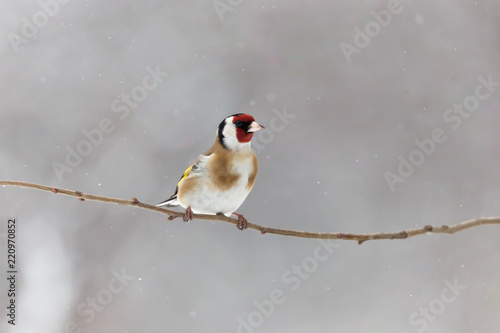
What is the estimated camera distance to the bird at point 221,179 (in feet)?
3.34

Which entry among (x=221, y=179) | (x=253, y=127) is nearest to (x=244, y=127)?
(x=253, y=127)

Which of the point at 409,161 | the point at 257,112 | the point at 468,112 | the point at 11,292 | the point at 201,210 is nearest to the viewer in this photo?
the point at 201,210

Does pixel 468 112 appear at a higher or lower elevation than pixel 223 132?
lower

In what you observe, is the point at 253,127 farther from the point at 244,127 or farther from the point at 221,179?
the point at 221,179

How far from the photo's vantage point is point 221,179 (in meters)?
1.05

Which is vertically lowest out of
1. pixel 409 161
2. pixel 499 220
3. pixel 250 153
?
pixel 409 161

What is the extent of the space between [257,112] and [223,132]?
1947 millimetres

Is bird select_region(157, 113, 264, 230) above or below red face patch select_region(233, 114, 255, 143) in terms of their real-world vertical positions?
below

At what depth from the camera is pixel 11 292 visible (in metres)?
1.58

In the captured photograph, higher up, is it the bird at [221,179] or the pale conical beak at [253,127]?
the pale conical beak at [253,127]

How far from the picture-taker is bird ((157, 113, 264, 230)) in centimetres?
102

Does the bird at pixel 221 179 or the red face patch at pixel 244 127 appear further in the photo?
the bird at pixel 221 179

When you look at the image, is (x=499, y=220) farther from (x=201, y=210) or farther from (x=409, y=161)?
(x=409, y=161)

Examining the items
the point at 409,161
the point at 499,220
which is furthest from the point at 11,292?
the point at 409,161
